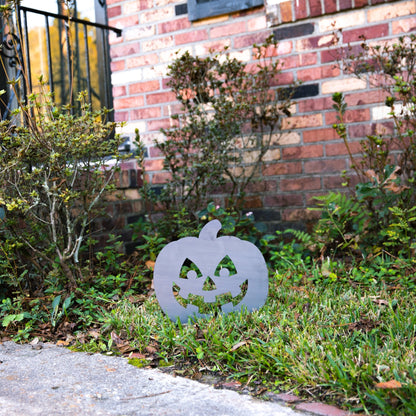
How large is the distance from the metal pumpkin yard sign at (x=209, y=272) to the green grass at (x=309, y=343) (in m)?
0.08

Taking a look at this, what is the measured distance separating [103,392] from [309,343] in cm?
77

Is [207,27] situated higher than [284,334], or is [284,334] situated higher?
[207,27]

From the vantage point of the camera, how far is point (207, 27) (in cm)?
394

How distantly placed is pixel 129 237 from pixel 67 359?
1.76m

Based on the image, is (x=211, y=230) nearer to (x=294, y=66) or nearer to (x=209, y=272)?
(x=209, y=272)

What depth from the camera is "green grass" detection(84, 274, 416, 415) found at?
5.29 ft

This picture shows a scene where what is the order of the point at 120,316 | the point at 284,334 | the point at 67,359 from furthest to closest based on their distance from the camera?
the point at 120,316 < the point at 67,359 < the point at 284,334

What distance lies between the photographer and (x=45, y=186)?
2672mm

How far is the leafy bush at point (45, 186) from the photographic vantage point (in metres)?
2.63

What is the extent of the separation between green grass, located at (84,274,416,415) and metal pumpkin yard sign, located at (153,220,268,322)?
8 cm

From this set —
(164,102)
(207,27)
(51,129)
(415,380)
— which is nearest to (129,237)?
(164,102)

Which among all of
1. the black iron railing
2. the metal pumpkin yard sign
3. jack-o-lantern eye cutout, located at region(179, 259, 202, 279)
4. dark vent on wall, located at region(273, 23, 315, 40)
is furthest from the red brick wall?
the metal pumpkin yard sign

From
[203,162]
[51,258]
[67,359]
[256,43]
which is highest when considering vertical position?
[256,43]

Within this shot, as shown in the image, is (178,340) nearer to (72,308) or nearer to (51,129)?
(72,308)
